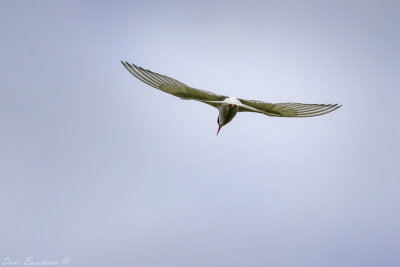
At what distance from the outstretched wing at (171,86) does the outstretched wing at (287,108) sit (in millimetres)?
837

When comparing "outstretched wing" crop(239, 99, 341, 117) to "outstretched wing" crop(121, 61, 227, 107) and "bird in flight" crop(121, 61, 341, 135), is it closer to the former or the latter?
"bird in flight" crop(121, 61, 341, 135)

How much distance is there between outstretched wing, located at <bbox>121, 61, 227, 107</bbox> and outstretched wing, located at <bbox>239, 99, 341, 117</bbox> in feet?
2.74

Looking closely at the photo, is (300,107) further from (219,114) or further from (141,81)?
(141,81)

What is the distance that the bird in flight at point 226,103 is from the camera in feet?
47.3

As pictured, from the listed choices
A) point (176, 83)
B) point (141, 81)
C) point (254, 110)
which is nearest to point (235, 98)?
point (254, 110)

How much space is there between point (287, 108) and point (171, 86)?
10.7ft

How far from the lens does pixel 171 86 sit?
1491 centimetres

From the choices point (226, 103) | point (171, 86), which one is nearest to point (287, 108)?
point (226, 103)

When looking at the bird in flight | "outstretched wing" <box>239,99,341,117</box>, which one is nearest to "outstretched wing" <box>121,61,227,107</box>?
the bird in flight

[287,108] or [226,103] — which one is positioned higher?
[287,108]

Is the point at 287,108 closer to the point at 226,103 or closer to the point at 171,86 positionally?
the point at 226,103

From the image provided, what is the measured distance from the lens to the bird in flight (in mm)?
14422

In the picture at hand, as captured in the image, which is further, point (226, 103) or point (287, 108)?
point (287, 108)

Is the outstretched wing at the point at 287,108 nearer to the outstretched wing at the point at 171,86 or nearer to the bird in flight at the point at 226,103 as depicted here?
the bird in flight at the point at 226,103
